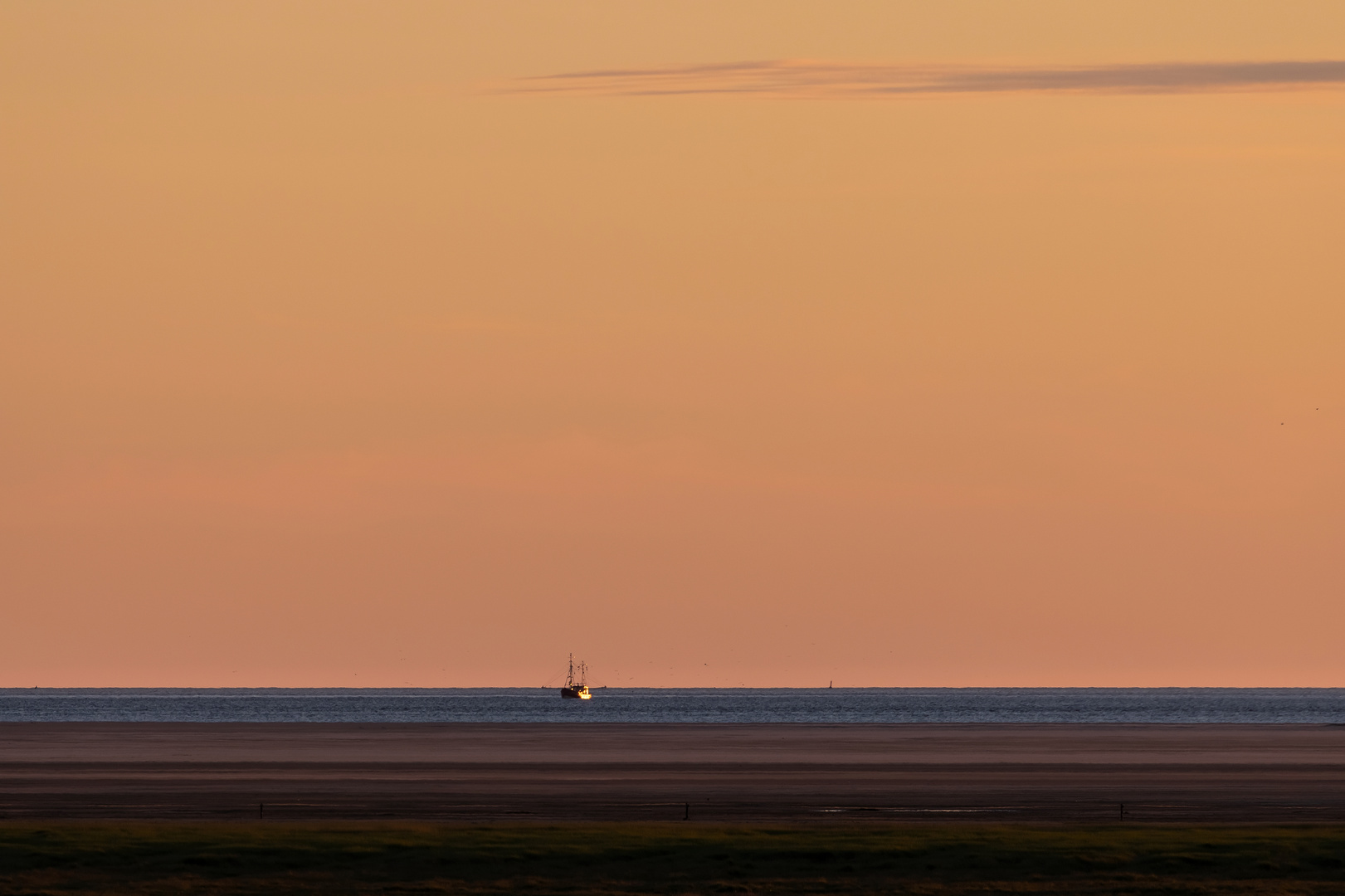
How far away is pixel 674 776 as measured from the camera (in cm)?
9462

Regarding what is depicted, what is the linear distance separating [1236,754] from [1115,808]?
2414 inches

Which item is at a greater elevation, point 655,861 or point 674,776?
point 674,776

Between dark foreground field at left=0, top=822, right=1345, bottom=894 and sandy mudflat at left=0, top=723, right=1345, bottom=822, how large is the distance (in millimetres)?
11687

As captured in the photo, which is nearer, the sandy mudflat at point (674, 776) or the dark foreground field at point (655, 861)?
the dark foreground field at point (655, 861)

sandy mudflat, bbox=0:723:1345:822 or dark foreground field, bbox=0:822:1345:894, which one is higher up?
sandy mudflat, bbox=0:723:1345:822

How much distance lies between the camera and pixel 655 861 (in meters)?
48.3

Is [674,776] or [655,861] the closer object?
[655,861]

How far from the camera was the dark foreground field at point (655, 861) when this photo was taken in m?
44.8

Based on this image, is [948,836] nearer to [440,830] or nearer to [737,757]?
[440,830]

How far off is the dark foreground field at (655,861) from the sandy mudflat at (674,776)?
38.3 ft

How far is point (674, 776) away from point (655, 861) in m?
46.7

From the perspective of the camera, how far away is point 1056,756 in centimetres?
12056

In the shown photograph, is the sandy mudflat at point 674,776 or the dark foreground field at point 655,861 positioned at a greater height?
the sandy mudflat at point 674,776

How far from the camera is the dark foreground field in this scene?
4478 cm
